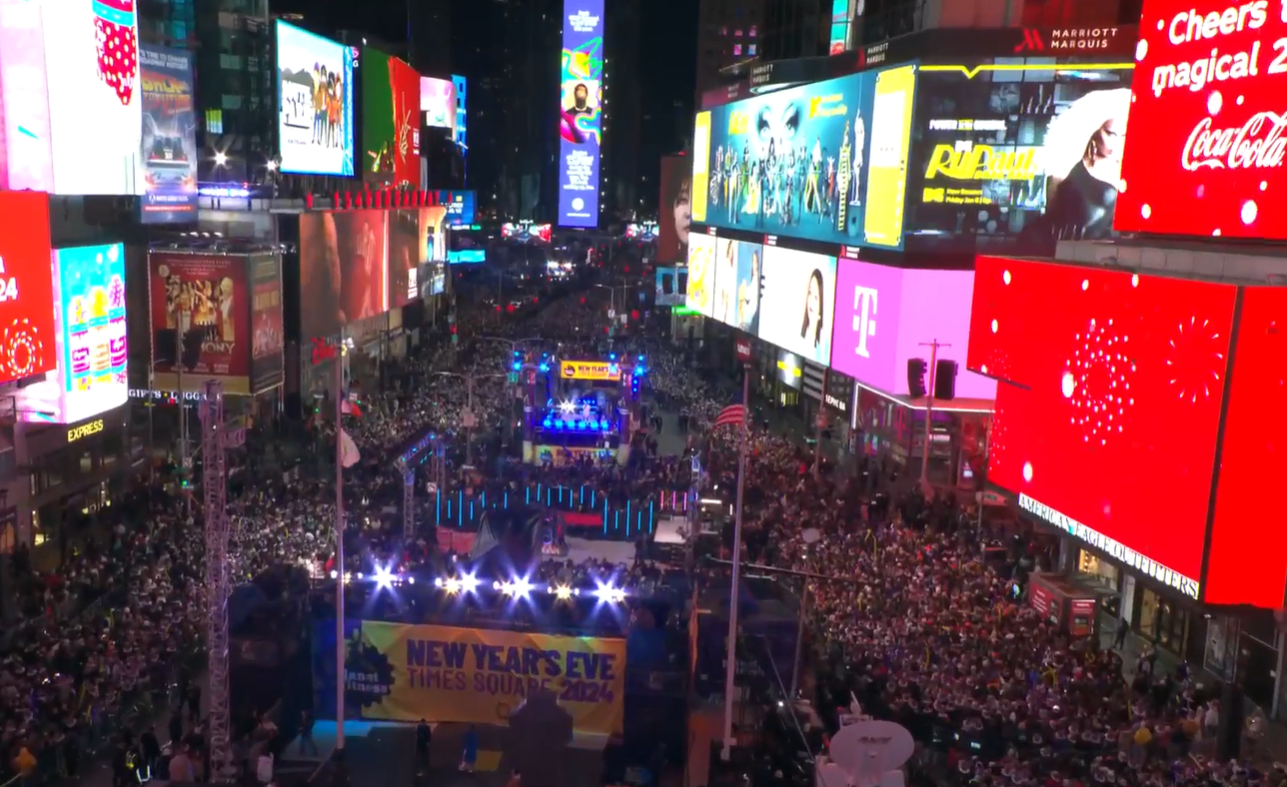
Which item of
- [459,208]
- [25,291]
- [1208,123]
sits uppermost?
[1208,123]

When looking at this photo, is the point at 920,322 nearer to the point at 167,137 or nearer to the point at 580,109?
the point at 167,137

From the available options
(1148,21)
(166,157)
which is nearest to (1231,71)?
(1148,21)

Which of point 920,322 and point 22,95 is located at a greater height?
point 22,95

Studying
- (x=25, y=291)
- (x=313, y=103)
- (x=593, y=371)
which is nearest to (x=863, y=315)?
(x=593, y=371)

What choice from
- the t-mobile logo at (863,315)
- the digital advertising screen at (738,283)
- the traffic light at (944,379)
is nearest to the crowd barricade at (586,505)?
the t-mobile logo at (863,315)

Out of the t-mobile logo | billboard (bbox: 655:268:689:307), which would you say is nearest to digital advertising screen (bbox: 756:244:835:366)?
the t-mobile logo

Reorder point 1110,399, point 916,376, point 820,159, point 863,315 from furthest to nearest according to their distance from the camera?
point 820,159 → point 863,315 → point 916,376 → point 1110,399
